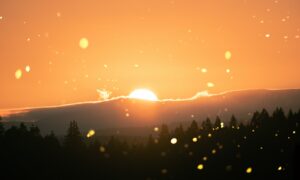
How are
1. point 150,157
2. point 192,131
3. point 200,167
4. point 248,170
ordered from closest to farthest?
1. point 248,170
2. point 200,167
3. point 150,157
4. point 192,131

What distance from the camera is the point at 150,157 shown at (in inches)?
3420

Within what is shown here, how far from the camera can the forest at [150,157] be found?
75.8 m

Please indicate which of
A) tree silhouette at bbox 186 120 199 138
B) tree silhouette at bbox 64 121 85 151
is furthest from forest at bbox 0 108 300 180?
tree silhouette at bbox 186 120 199 138

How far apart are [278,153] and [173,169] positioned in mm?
16935

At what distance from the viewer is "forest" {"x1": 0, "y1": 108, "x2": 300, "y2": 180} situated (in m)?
75.8

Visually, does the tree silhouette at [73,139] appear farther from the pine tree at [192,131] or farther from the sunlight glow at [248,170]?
the sunlight glow at [248,170]

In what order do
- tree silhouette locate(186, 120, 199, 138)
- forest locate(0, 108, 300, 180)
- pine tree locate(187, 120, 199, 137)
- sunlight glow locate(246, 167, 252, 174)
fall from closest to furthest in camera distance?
forest locate(0, 108, 300, 180) < sunlight glow locate(246, 167, 252, 174) < tree silhouette locate(186, 120, 199, 138) < pine tree locate(187, 120, 199, 137)

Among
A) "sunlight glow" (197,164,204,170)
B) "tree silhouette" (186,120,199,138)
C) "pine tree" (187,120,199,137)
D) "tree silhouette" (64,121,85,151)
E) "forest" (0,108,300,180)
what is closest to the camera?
"forest" (0,108,300,180)

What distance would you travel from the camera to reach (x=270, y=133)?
94250 mm

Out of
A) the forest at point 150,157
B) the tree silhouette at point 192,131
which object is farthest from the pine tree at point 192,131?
the forest at point 150,157

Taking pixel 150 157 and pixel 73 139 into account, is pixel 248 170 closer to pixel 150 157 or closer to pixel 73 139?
pixel 150 157

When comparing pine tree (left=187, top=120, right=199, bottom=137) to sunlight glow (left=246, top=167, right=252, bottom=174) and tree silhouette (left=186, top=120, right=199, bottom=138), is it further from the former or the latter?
sunlight glow (left=246, top=167, right=252, bottom=174)

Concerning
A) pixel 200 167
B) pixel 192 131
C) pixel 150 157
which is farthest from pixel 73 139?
pixel 192 131

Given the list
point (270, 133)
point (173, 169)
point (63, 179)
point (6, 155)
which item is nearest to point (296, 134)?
point (270, 133)
